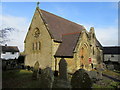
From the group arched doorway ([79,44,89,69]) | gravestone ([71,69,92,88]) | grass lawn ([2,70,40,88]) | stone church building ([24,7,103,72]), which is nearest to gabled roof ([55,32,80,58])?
stone church building ([24,7,103,72])

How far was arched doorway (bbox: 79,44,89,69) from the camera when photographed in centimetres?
1906

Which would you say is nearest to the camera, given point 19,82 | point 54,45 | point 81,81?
point 81,81

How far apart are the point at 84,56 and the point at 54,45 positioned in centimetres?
576

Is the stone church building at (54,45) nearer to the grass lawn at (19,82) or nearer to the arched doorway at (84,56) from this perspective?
the arched doorway at (84,56)

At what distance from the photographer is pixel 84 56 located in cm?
1998

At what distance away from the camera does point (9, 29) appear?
1686 centimetres

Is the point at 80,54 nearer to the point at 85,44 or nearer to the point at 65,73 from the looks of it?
the point at 85,44

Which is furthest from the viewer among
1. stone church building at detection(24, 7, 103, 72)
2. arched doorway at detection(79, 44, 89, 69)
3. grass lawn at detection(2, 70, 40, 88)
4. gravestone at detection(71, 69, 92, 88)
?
arched doorway at detection(79, 44, 89, 69)

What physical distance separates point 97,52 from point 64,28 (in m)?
11.0

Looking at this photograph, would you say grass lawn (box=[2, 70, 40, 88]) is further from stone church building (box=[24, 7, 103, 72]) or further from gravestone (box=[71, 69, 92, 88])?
stone church building (box=[24, 7, 103, 72])

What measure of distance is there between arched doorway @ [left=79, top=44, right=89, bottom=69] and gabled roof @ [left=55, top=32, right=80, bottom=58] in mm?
1834

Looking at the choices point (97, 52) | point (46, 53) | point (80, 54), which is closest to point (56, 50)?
point (46, 53)

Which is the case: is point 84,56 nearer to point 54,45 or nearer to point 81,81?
point 54,45

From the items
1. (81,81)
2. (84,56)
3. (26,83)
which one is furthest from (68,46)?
(81,81)
